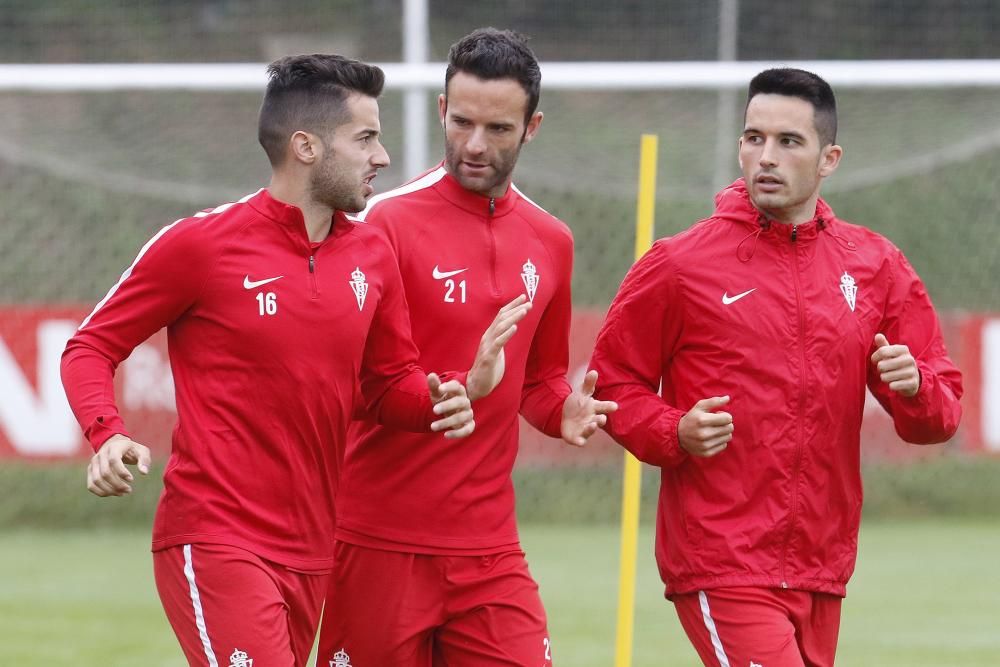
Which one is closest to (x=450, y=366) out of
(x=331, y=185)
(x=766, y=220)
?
(x=331, y=185)

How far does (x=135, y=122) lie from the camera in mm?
11531

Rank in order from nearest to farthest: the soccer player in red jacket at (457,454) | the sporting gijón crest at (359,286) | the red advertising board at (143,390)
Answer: the sporting gijón crest at (359,286)
the soccer player in red jacket at (457,454)
the red advertising board at (143,390)

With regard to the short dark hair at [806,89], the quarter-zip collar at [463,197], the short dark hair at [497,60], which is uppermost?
the short dark hair at [497,60]

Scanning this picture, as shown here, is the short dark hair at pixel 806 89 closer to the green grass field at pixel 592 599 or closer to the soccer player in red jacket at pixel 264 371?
the soccer player in red jacket at pixel 264 371

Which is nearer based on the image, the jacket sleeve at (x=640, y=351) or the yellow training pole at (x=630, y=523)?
the jacket sleeve at (x=640, y=351)

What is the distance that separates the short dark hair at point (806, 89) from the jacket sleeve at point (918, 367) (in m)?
0.46

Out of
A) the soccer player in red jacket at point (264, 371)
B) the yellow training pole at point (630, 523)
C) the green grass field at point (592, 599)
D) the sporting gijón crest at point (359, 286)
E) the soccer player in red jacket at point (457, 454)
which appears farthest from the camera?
the green grass field at point (592, 599)

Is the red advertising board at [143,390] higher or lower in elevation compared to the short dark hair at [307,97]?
lower

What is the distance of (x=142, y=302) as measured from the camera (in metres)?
4.02

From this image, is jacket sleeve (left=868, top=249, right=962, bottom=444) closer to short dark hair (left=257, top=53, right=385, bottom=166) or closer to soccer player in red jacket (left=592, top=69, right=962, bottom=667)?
soccer player in red jacket (left=592, top=69, right=962, bottom=667)

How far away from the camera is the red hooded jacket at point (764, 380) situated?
431 cm

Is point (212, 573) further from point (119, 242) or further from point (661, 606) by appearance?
point (119, 242)

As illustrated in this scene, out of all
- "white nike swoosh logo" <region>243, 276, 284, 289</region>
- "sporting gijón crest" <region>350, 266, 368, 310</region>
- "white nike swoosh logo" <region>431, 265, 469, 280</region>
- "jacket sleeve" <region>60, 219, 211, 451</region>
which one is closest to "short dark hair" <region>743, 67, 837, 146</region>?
"white nike swoosh logo" <region>431, 265, 469, 280</region>

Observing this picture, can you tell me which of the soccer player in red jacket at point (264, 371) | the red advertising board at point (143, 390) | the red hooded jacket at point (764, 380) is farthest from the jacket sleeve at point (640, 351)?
the red advertising board at point (143, 390)
